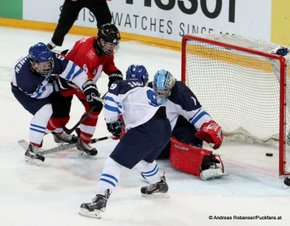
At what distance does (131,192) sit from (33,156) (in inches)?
31.5

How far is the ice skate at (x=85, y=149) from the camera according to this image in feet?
20.1

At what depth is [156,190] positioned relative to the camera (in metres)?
5.29

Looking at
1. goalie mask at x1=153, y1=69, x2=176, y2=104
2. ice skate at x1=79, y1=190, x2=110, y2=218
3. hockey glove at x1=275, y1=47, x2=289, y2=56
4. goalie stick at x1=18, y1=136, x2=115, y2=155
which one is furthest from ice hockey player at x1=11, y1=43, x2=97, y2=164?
hockey glove at x1=275, y1=47, x2=289, y2=56

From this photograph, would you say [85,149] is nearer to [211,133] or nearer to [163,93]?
[163,93]

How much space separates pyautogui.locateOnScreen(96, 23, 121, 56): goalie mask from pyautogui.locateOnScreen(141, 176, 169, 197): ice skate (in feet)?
3.47

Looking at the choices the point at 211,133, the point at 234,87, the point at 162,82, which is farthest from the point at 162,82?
the point at 234,87

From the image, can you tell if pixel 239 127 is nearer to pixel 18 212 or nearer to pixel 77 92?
pixel 77 92

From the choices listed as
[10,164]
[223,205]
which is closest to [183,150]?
[223,205]

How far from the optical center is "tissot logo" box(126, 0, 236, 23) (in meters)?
8.47

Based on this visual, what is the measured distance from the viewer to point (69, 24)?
8.80 meters

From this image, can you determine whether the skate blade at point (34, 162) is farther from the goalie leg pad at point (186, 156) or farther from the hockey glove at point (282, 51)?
the hockey glove at point (282, 51)

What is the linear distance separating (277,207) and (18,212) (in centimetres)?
137

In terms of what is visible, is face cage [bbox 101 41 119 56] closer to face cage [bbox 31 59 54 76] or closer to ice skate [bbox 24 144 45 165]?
face cage [bbox 31 59 54 76]

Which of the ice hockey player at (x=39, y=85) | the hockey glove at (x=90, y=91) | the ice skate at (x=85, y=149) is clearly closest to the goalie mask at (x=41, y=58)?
the ice hockey player at (x=39, y=85)
